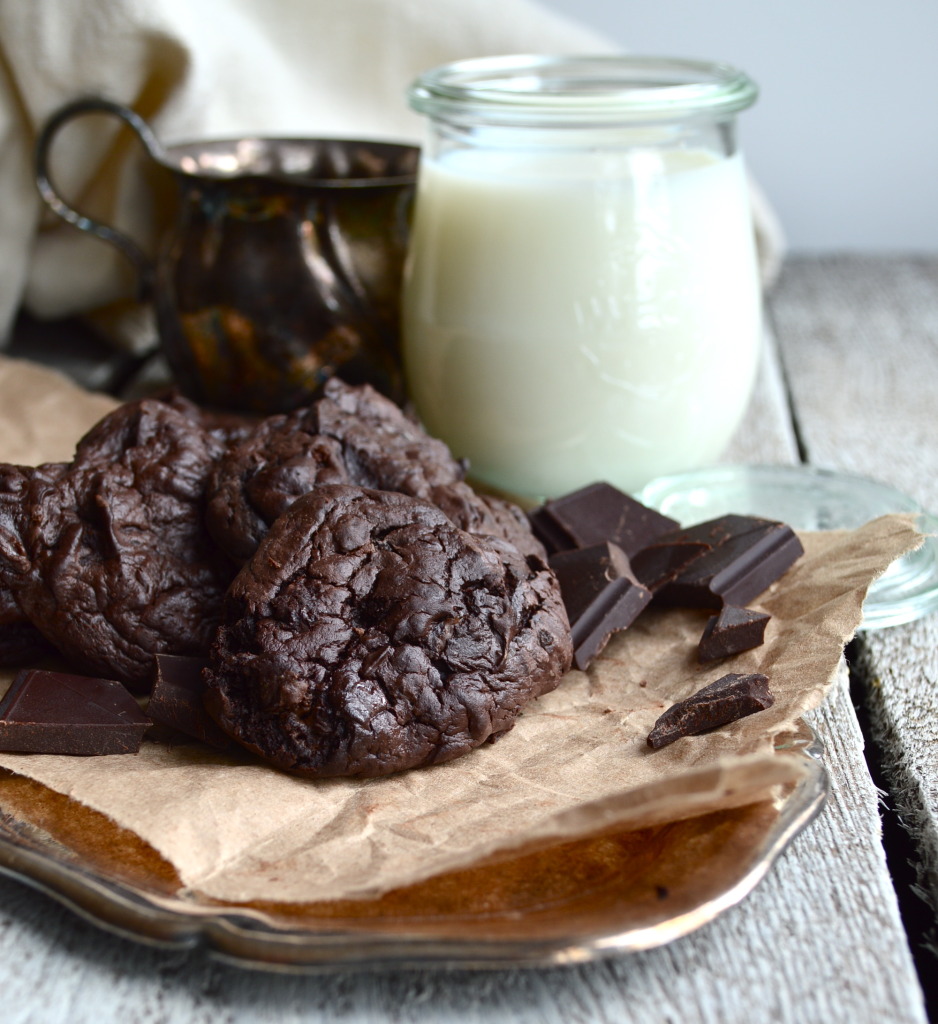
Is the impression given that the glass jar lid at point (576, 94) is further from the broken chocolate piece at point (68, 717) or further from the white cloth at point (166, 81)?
the broken chocolate piece at point (68, 717)

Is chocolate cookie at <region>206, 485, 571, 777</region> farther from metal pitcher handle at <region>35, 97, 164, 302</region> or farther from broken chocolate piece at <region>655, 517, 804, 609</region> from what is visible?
metal pitcher handle at <region>35, 97, 164, 302</region>

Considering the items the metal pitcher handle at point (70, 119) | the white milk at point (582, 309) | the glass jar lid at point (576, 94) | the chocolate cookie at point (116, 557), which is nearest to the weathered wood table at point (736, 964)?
the chocolate cookie at point (116, 557)

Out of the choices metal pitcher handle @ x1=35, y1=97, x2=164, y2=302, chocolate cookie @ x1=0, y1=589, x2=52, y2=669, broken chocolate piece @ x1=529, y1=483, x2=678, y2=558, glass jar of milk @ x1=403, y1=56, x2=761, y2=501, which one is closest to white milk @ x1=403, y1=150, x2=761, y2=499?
glass jar of milk @ x1=403, y1=56, x2=761, y2=501

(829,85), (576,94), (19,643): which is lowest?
(19,643)

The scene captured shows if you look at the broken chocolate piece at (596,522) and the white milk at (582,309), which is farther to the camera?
the white milk at (582,309)

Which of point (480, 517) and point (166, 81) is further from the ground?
point (166, 81)

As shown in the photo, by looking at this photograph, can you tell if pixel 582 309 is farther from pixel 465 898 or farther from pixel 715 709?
pixel 465 898

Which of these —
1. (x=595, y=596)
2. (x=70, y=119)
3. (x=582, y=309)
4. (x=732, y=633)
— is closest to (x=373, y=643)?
(x=595, y=596)
